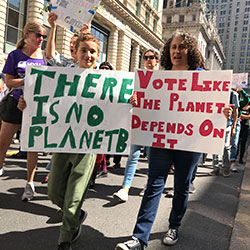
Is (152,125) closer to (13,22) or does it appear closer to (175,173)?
(175,173)

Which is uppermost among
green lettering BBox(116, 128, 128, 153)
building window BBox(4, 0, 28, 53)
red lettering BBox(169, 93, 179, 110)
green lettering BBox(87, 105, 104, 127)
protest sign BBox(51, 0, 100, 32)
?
building window BBox(4, 0, 28, 53)

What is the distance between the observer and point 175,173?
88.9 inches

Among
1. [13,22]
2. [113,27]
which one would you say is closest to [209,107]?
[13,22]

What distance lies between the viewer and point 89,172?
2.09 metres

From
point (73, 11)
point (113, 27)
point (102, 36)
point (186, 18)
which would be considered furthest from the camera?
point (186, 18)

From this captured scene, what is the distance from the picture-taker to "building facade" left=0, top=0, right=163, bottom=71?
13.5 m

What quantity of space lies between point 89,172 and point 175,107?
88 cm

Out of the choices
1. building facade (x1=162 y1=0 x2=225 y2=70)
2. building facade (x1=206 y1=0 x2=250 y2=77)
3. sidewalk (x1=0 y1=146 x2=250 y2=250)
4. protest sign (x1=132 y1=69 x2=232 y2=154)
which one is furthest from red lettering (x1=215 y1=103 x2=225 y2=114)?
building facade (x1=206 y1=0 x2=250 y2=77)

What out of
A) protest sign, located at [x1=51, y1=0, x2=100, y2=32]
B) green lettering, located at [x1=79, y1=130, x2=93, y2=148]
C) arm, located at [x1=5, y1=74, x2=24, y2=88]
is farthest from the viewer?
protest sign, located at [x1=51, y1=0, x2=100, y2=32]

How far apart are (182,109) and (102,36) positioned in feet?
71.1

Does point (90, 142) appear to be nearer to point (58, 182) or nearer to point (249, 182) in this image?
point (58, 182)

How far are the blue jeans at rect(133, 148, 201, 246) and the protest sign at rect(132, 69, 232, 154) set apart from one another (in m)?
0.09

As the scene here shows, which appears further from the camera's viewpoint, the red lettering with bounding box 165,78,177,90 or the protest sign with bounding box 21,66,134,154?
the red lettering with bounding box 165,78,177,90

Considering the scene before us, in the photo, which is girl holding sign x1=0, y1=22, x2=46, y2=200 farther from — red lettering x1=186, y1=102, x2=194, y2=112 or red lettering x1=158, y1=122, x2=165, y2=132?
red lettering x1=186, y1=102, x2=194, y2=112
